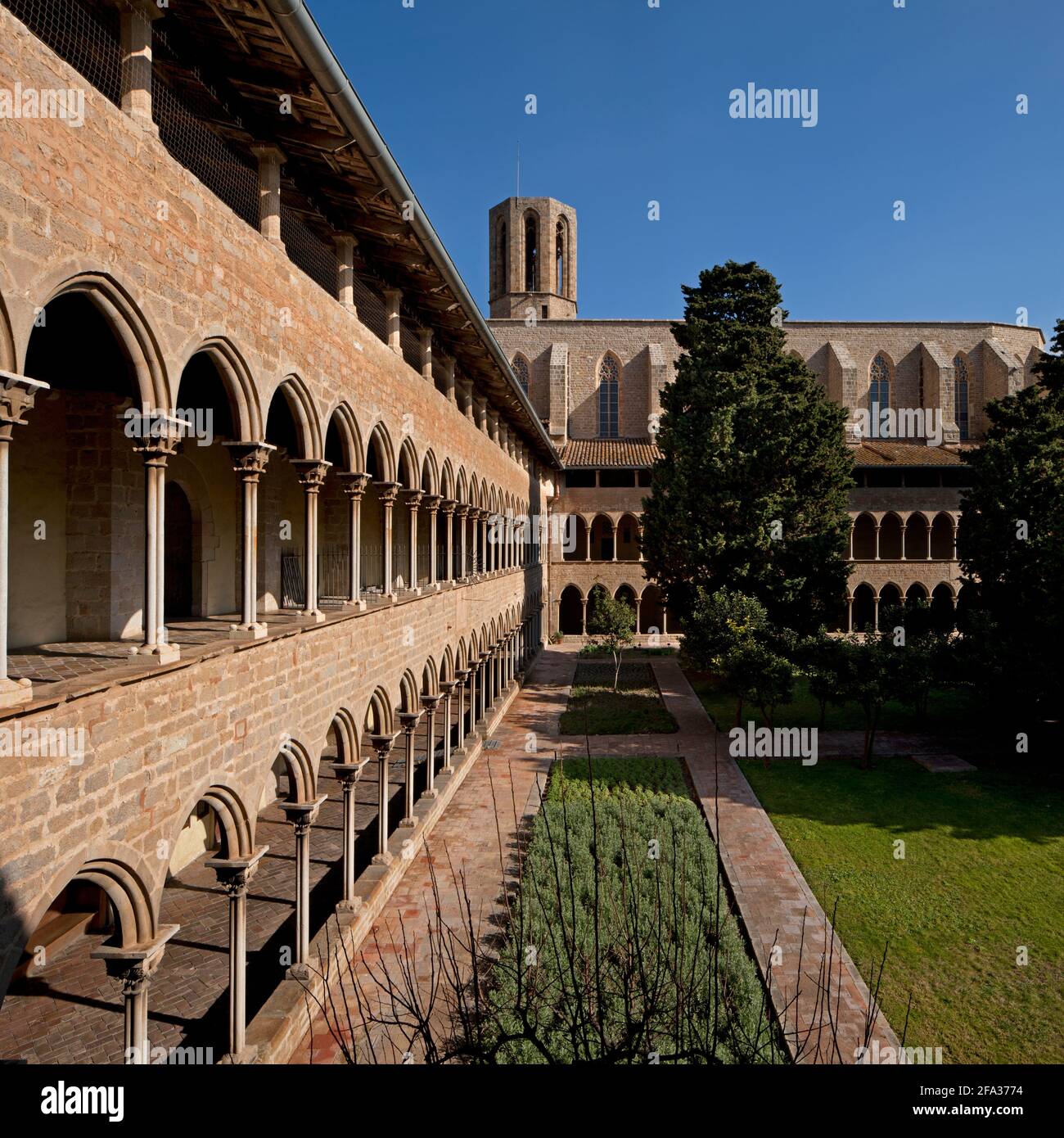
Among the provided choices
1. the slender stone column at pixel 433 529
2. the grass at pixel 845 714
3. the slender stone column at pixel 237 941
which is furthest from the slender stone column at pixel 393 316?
the grass at pixel 845 714

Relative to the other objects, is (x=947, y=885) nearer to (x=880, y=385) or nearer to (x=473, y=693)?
(x=473, y=693)

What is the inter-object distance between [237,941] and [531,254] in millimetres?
47817

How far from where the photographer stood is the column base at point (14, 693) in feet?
12.6

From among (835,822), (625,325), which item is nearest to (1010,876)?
(835,822)

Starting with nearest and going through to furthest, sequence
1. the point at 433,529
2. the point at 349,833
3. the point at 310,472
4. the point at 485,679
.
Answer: the point at 310,472
the point at 349,833
the point at 433,529
the point at 485,679

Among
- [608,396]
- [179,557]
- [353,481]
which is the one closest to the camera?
[353,481]

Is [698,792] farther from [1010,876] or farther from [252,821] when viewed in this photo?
[252,821]

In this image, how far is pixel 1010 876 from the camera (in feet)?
34.9

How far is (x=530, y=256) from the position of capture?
47.9 metres

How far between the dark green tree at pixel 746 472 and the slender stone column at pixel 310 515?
1535 centimetres

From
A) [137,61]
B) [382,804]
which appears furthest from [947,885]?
[137,61]

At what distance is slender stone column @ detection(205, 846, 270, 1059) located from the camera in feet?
20.7

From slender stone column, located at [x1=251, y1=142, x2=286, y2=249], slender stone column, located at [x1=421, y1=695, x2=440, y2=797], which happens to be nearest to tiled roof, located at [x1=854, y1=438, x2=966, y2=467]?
slender stone column, located at [x1=421, y1=695, x2=440, y2=797]

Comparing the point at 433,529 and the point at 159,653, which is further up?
the point at 433,529
